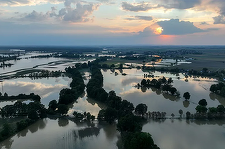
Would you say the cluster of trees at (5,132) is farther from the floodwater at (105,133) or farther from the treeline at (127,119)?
the treeline at (127,119)

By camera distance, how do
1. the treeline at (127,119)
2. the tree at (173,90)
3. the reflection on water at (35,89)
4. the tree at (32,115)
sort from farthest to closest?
1. the reflection on water at (35,89)
2. the tree at (173,90)
3. the tree at (32,115)
4. the treeline at (127,119)

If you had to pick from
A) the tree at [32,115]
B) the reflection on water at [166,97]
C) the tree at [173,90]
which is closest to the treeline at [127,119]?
the reflection on water at [166,97]

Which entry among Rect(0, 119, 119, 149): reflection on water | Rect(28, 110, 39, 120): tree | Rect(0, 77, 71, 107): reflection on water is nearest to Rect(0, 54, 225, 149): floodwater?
Rect(0, 119, 119, 149): reflection on water

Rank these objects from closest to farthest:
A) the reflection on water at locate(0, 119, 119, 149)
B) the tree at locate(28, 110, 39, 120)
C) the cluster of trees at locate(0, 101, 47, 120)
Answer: the reflection on water at locate(0, 119, 119, 149), the tree at locate(28, 110, 39, 120), the cluster of trees at locate(0, 101, 47, 120)

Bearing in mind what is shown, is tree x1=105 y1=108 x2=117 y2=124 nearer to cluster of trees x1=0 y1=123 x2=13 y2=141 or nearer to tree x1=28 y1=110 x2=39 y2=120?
tree x1=28 y1=110 x2=39 y2=120

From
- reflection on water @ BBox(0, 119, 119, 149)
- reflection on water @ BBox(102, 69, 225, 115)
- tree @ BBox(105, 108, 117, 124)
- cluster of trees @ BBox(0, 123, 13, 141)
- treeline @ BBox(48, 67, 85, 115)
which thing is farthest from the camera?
reflection on water @ BBox(102, 69, 225, 115)
